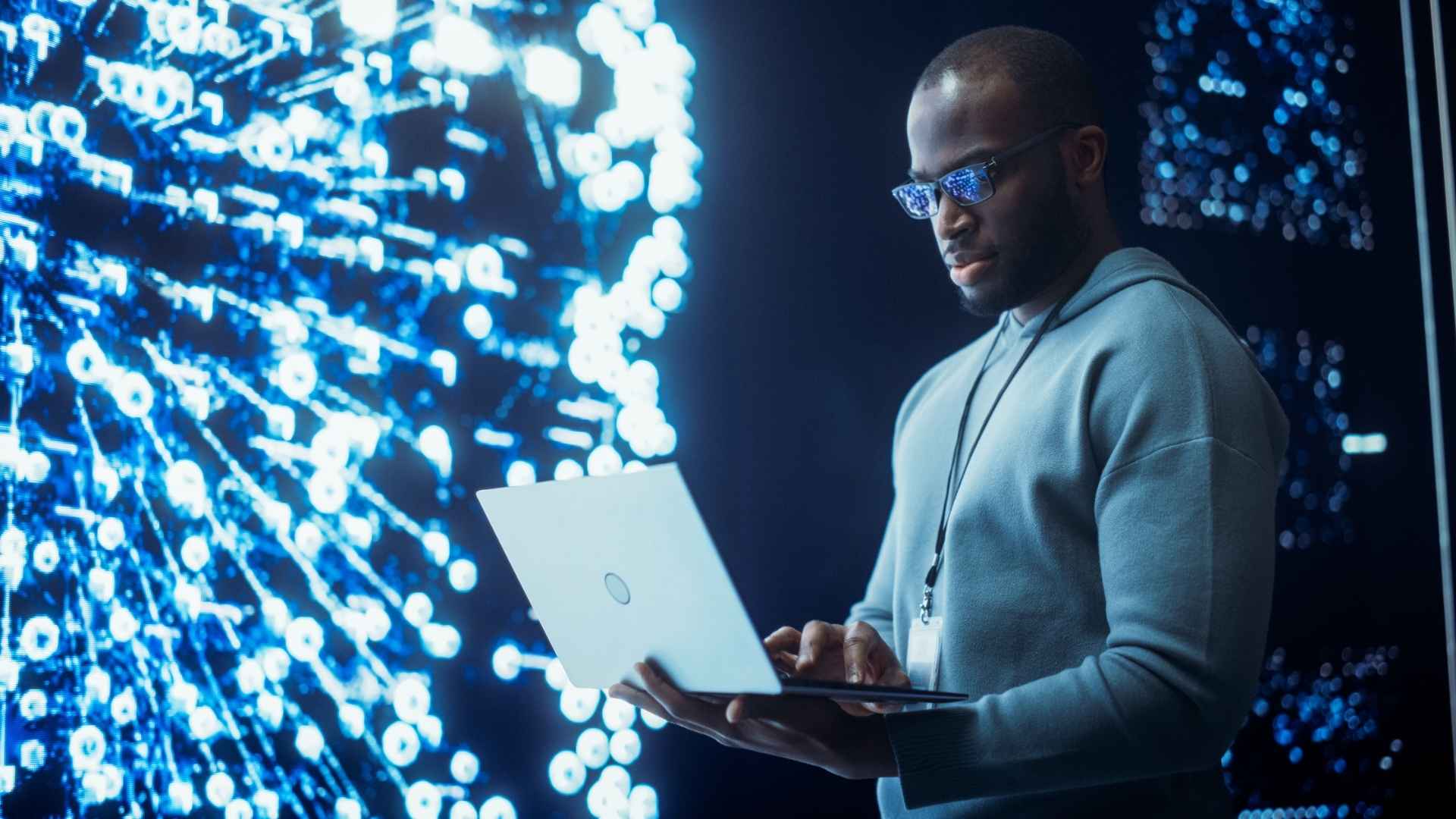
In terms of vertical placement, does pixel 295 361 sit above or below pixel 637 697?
above

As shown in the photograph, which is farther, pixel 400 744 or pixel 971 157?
pixel 400 744

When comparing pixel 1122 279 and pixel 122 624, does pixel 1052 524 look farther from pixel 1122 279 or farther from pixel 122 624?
pixel 122 624

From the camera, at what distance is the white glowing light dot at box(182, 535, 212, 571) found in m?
1.70

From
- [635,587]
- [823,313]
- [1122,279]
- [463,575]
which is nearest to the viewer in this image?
[635,587]

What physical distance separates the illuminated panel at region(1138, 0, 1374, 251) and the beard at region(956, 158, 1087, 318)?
1445 millimetres

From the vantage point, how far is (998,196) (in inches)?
50.7

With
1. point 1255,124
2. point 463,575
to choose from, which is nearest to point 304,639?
point 463,575

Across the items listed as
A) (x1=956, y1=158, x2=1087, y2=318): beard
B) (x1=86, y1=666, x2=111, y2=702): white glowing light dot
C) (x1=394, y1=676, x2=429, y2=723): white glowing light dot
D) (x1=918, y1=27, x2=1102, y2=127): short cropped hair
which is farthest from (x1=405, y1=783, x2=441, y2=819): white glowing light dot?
(x1=918, y1=27, x2=1102, y2=127): short cropped hair

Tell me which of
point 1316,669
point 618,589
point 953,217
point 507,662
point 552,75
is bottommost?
point 1316,669

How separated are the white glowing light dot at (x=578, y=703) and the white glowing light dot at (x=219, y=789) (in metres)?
0.52

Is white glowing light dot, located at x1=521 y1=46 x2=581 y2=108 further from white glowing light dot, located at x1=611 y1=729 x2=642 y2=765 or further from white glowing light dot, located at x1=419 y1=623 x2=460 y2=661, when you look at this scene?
white glowing light dot, located at x1=611 y1=729 x2=642 y2=765

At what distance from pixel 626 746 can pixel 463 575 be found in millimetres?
416

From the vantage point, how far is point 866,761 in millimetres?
1094

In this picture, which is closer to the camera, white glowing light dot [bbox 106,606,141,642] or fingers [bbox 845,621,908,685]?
fingers [bbox 845,621,908,685]
